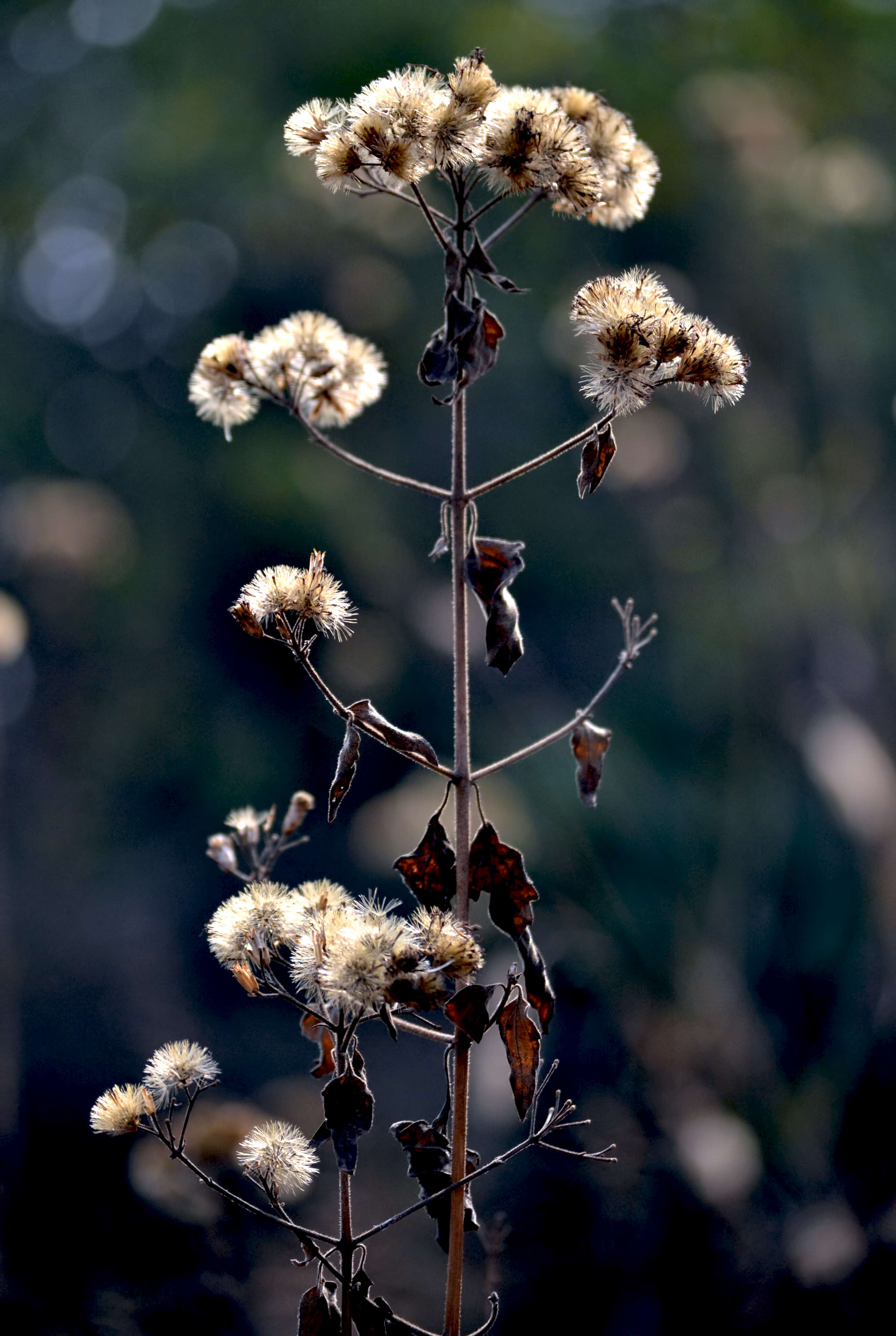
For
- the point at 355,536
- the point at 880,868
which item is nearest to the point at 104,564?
the point at 355,536

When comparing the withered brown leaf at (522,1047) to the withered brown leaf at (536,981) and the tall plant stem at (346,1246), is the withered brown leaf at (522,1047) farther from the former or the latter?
the tall plant stem at (346,1246)

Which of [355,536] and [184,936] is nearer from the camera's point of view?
[355,536]

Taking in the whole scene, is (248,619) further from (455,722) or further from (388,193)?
(388,193)

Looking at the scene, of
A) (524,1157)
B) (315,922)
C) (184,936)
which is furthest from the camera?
(184,936)

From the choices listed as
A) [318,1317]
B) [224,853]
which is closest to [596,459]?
[224,853]

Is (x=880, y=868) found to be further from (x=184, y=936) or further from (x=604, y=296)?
(x=184, y=936)

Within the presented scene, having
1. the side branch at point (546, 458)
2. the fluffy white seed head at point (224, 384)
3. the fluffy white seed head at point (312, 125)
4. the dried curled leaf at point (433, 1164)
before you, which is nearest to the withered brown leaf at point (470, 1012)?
the dried curled leaf at point (433, 1164)

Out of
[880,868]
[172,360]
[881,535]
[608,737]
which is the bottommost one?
[608,737]
